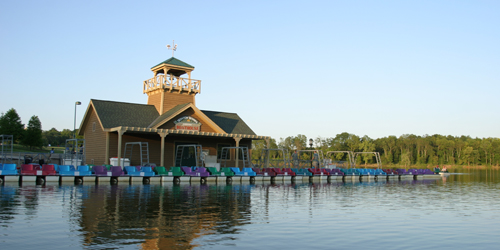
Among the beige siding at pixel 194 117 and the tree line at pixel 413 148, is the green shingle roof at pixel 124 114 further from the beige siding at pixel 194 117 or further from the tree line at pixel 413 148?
the tree line at pixel 413 148

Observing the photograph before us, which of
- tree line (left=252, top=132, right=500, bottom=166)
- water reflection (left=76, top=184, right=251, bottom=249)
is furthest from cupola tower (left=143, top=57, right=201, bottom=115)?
tree line (left=252, top=132, right=500, bottom=166)

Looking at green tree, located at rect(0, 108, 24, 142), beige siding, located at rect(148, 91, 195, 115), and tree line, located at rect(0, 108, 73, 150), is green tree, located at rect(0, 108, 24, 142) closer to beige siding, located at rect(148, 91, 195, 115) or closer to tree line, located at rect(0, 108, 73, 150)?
tree line, located at rect(0, 108, 73, 150)

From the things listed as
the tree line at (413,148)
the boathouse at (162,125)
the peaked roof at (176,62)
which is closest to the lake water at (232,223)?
the boathouse at (162,125)

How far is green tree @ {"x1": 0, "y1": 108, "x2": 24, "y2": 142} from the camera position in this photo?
7931cm

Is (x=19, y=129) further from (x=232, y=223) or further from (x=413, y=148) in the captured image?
(x=413, y=148)

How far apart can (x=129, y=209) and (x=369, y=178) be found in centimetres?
3260

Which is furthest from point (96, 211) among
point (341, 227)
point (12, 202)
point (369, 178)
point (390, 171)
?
point (390, 171)

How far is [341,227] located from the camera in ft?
44.0

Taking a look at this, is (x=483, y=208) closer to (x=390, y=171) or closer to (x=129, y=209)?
(x=129, y=209)

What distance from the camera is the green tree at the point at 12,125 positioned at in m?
79.3

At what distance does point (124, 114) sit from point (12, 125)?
169 ft

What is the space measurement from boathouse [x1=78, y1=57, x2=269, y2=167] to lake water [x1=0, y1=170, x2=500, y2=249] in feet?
53.2

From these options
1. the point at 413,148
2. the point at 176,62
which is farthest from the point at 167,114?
the point at 413,148

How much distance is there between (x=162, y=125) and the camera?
38.3m
